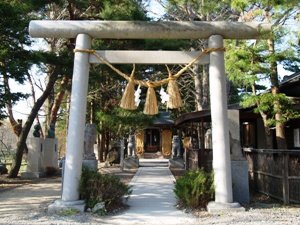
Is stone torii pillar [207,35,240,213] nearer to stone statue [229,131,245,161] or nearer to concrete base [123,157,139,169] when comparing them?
stone statue [229,131,245,161]

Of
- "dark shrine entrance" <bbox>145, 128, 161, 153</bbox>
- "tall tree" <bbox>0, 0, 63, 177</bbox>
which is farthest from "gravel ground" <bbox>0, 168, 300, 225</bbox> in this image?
"dark shrine entrance" <bbox>145, 128, 161, 153</bbox>

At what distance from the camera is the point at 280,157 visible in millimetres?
10148

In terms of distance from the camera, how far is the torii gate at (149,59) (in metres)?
8.36

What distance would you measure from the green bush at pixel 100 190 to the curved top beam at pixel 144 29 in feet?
10.9

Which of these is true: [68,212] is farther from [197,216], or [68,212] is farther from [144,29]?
[144,29]

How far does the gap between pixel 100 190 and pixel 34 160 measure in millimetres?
11087

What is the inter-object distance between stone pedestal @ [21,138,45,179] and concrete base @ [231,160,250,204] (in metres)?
11.4

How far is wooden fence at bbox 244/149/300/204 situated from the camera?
9.84 m

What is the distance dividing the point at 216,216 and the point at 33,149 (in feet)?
43.0

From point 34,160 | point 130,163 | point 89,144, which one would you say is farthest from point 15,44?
point 130,163

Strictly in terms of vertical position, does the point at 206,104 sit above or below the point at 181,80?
below

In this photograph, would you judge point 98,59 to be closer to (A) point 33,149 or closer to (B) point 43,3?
(B) point 43,3

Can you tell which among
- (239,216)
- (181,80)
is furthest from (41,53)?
(181,80)

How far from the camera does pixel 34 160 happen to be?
18562 millimetres
